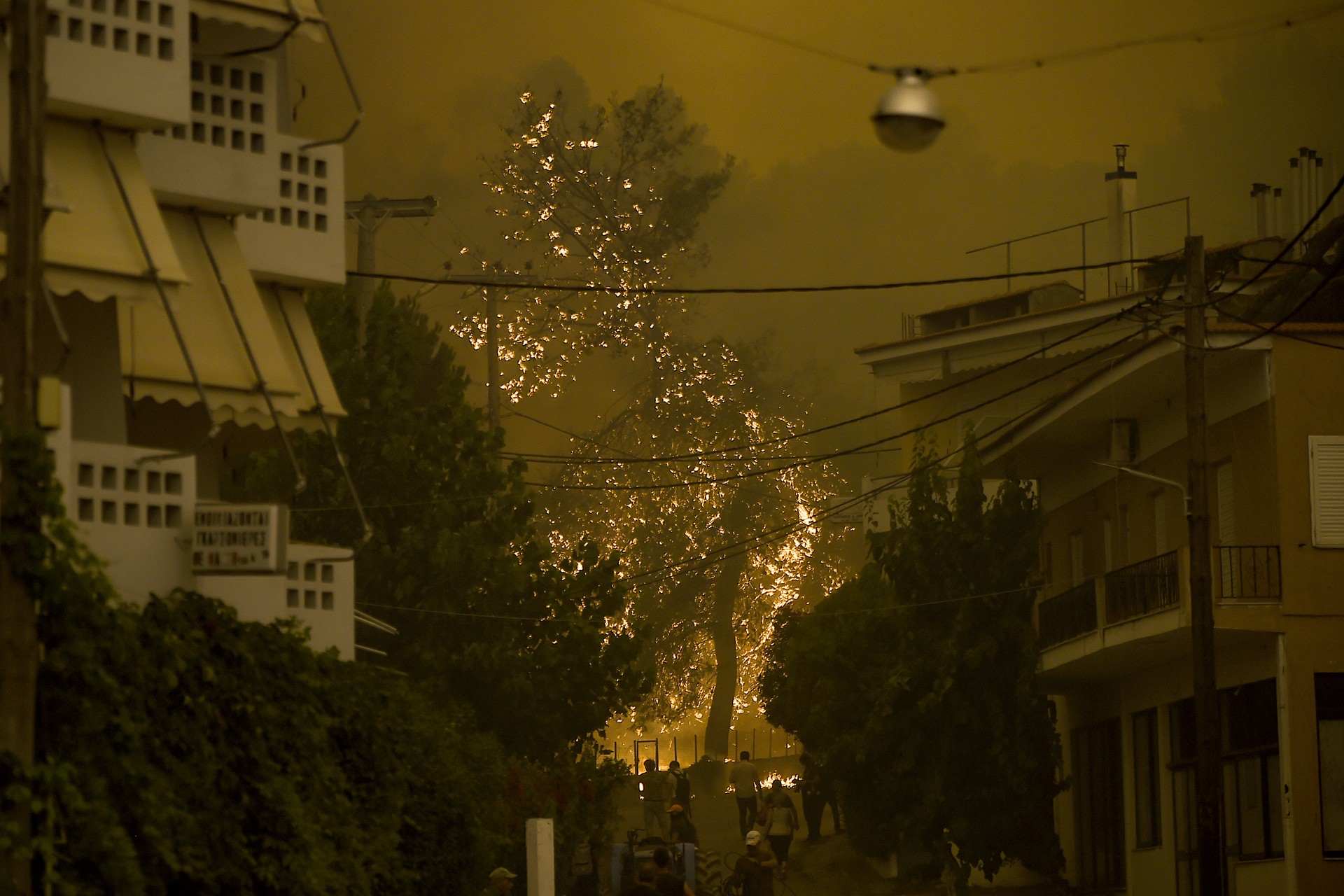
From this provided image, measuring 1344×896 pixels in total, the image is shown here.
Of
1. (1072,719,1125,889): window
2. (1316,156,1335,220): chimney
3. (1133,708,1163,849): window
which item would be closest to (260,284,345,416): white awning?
(1133,708,1163,849): window

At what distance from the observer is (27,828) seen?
39.5 ft

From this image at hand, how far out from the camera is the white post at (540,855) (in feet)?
65.3

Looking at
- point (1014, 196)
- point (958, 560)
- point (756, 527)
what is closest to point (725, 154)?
point (1014, 196)

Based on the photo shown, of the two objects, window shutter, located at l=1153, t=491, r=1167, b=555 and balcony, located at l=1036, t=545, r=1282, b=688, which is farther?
window shutter, located at l=1153, t=491, r=1167, b=555

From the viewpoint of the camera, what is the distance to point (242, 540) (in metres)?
14.8

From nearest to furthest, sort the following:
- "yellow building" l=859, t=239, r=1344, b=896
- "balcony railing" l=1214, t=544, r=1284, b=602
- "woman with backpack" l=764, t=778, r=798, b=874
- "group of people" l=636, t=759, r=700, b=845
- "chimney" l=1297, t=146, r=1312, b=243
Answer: "yellow building" l=859, t=239, r=1344, b=896, "balcony railing" l=1214, t=544, r=1284, b=602, "woman with backpack" l=764, t=778, r=798, b=874, "group of people" l=636, t=759, r=700, b=845, "chimney" l=1297, t=146, r=1312, b=243

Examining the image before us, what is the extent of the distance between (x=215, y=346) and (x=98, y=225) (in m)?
1.85

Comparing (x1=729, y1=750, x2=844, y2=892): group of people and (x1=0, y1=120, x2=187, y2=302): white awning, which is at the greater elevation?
(x1=0, y1=120, x2=187, y2=302): white awning

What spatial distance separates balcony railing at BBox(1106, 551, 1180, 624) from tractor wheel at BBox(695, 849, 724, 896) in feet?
24.0

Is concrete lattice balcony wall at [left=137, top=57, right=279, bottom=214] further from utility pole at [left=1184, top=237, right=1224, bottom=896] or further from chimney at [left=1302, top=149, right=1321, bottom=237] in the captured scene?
chimney at [left=1302, top=149, right=1321, bottom=237]

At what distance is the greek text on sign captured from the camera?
1477 centimetres

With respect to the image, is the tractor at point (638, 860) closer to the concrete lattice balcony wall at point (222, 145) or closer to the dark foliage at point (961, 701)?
the dark foliage at point (961, 701)

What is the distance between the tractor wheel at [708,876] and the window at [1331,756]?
8769 millimetres

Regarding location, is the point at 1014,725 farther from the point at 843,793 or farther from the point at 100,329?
the point at 100,329
